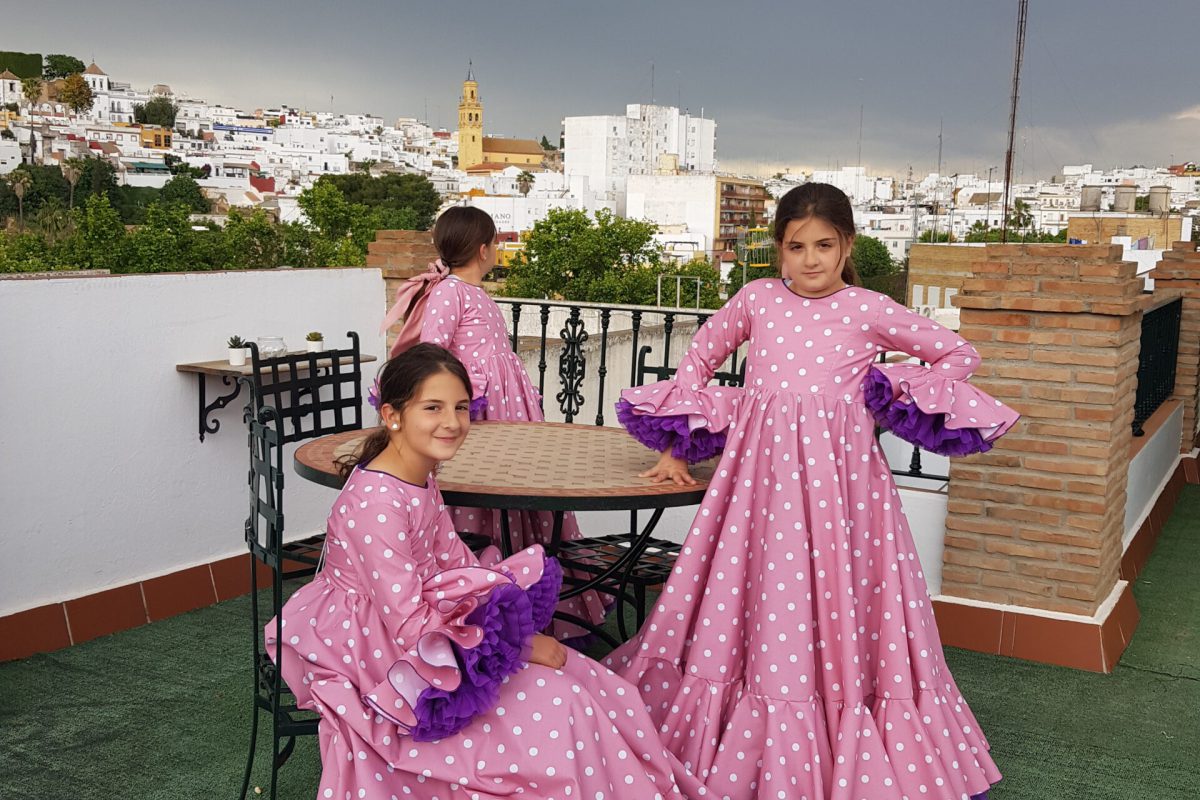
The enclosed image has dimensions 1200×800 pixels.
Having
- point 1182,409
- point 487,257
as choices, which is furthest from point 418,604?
point 1182,409

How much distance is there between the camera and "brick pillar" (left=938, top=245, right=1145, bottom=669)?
3533mm

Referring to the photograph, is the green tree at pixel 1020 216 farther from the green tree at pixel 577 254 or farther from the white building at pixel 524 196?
the white building at pixel 524 196

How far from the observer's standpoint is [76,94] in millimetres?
98688

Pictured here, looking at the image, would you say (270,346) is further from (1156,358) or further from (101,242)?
(101,242)

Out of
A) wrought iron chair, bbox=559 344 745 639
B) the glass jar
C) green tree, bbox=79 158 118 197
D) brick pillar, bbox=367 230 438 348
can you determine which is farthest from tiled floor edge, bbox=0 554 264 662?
green tree, bbox=79 158 118 197

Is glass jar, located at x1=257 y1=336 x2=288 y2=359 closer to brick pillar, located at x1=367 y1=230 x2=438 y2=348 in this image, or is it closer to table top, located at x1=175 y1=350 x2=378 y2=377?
table top, located at x1=175 y1=350 x2=378 y2=377

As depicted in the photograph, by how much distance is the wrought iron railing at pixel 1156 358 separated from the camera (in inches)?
191

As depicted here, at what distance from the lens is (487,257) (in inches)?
141

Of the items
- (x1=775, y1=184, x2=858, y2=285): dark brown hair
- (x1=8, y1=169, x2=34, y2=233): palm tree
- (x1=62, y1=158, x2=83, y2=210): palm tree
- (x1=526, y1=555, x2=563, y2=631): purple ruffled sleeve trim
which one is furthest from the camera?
(x1=62, y1=158, x2=83, y2=210): palm tree

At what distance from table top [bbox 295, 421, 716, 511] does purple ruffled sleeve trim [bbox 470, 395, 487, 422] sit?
3.4 inches

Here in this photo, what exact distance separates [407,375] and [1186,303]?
5609mm

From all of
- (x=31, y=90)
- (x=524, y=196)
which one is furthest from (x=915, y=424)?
(x=31, y=90)

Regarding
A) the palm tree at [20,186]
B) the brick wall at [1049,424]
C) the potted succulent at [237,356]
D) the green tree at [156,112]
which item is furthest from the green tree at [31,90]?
the brick wall at [1049,424]

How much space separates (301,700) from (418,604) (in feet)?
1.46
